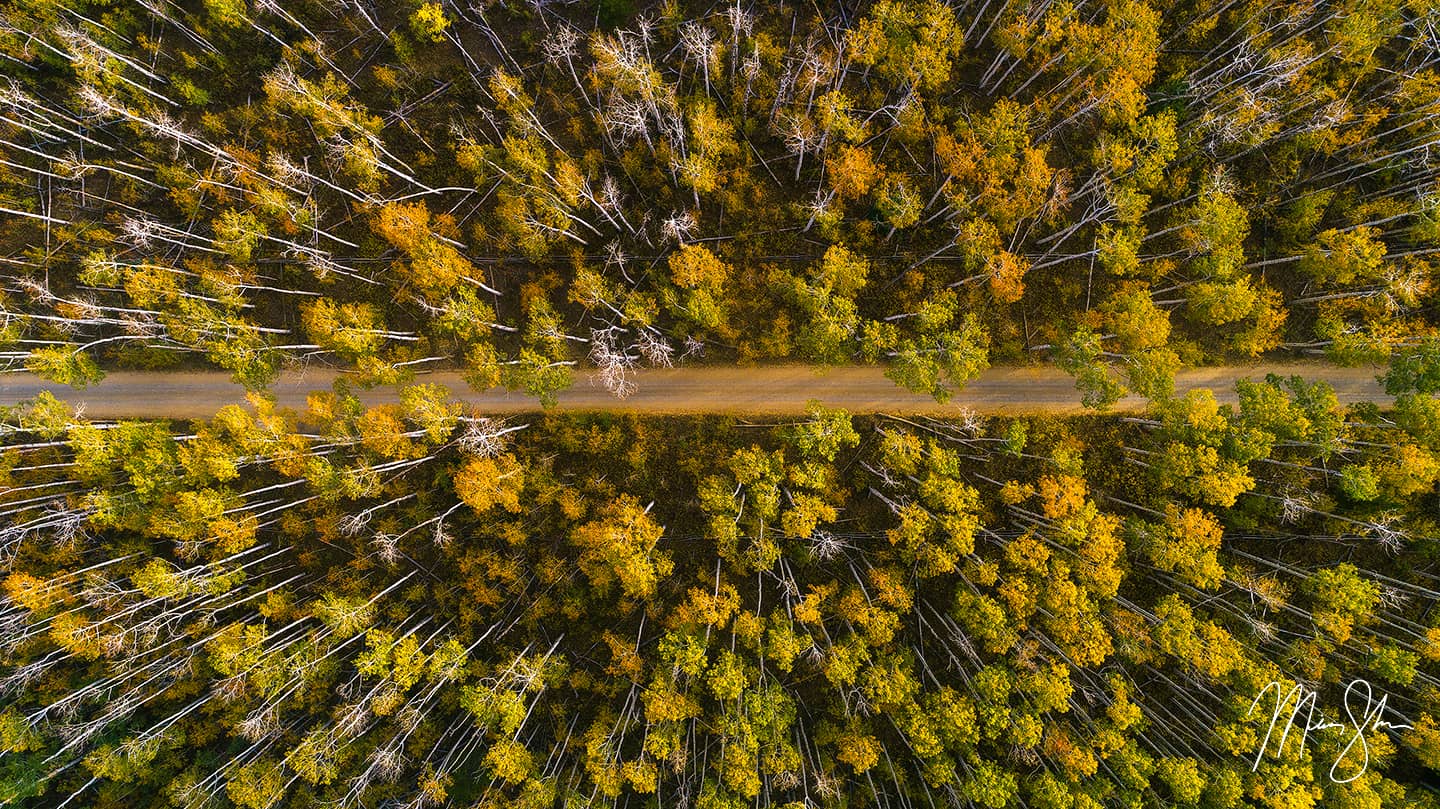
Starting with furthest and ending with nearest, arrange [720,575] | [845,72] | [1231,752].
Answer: [720,575]
[845,72]
[1231,752]

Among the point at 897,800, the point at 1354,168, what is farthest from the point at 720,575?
the point at 1354,168

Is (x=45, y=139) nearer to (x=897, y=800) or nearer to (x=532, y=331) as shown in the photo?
(x=532, y=331)

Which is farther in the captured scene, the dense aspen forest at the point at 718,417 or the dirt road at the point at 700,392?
the dirt road at the point at 700,392

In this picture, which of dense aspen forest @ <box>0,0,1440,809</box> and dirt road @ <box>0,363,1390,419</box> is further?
dirt road @ <box>0,363,1390,419</box>
